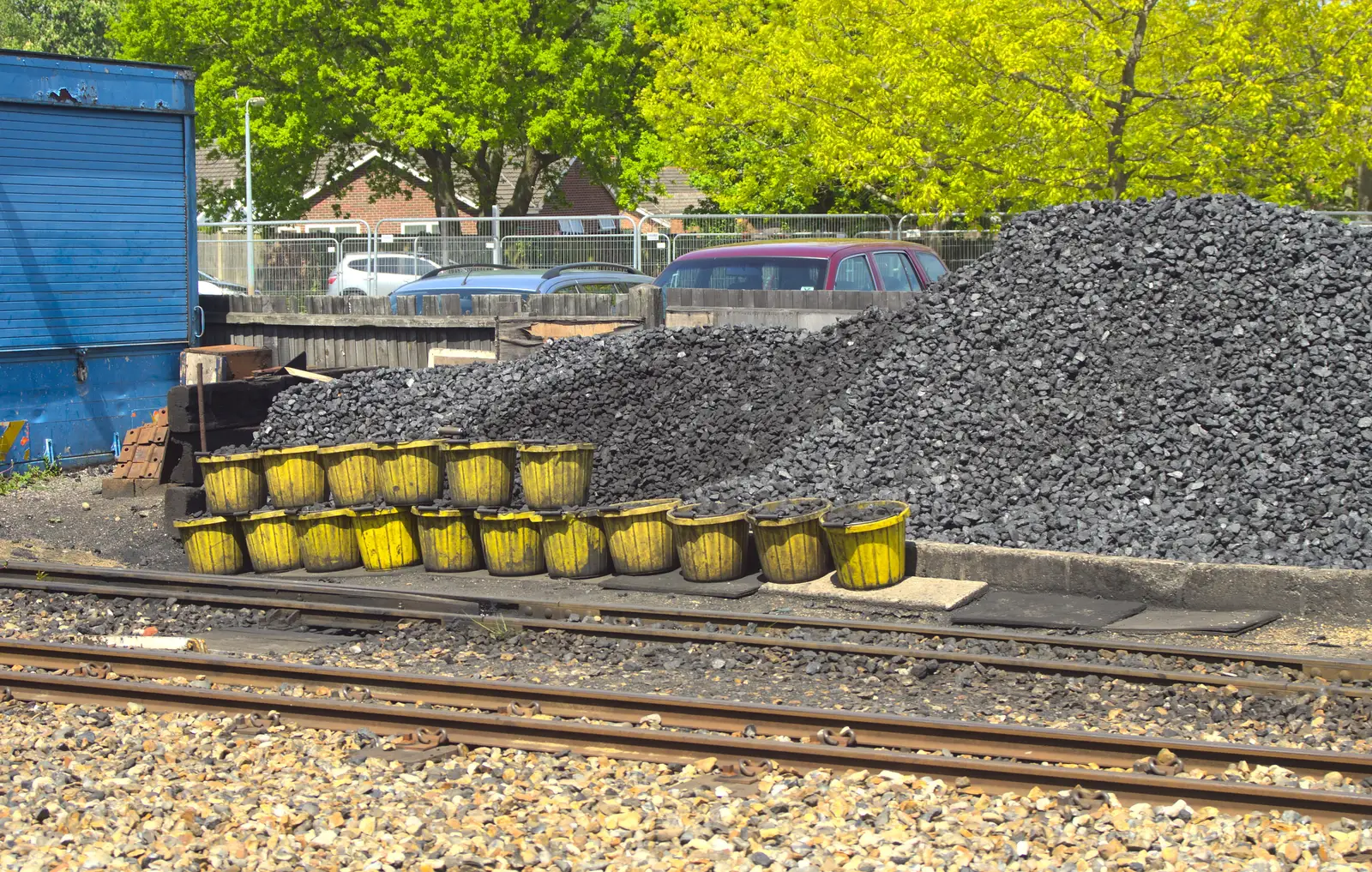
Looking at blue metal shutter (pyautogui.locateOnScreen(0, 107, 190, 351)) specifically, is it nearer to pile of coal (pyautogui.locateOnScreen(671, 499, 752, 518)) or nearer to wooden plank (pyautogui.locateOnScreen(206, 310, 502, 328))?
wooden plank (pyautogui.locateOnScreen(206, 310, 502, 328))

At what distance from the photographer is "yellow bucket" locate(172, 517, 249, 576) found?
1132 cm

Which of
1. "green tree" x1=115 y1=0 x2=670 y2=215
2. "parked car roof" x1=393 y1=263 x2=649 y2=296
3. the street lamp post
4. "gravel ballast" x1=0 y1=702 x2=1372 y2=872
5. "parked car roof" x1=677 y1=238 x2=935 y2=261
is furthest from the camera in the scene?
"green tree" x1=115 y1=0 x2=670 y2=215

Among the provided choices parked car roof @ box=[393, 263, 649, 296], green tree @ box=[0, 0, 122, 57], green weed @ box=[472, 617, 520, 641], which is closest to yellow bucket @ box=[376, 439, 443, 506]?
green weed @ box=[472, 617, 520, 641]

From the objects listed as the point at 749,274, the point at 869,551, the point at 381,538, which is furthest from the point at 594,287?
the point at 869,551

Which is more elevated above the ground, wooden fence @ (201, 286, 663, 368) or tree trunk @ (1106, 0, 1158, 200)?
tree trunk @ (1106, 0, 1158, 200)

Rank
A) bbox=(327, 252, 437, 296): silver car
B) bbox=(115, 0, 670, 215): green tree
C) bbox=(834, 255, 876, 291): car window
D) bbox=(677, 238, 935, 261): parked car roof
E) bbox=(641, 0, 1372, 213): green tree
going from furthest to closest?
bbox=(115, 0, 670, 215): green tree, bbox=(327, 252, 437, 296): silver car, bbox=(641, 0, 1372, 213): green tree, bbox=(677, 238, 935, 261): parked car roof, bbox=(834, 255, 876, 291): car window

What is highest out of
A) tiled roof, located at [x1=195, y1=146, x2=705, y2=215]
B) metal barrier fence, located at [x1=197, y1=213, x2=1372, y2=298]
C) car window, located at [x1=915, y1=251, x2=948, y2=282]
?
tiled roof, located at [x1=195, y1=146, x2=705, y2=215]

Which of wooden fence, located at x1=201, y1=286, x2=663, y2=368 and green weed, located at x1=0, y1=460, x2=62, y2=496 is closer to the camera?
green weed, located at x1=0, y1=460, x2=62, y2=496

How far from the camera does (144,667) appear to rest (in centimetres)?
817

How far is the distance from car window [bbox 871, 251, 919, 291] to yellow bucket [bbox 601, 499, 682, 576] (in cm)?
579

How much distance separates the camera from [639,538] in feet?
35.1

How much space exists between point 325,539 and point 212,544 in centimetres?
87

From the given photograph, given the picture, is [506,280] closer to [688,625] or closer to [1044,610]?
[688,625]

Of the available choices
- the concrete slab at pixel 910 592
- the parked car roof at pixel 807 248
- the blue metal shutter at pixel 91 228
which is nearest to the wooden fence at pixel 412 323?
the blue metal shutter at pixel 91 228
